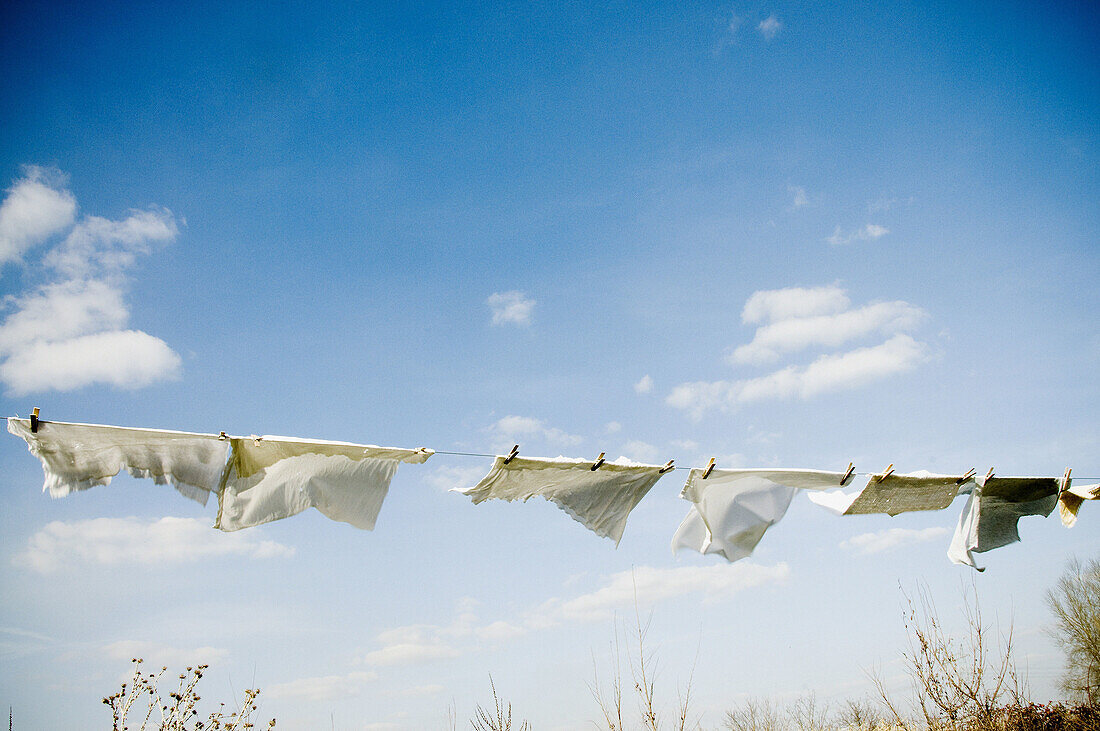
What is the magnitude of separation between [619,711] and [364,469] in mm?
4871

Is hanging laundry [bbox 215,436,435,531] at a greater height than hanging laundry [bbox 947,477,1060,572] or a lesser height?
greater

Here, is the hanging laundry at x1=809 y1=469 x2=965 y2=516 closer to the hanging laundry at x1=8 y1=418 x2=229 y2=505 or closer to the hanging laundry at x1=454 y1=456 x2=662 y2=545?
the hanging laundry at x1=454 y1=456 x2=662 y2=545

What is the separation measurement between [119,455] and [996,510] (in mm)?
6807

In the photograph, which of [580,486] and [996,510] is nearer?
[580,486]

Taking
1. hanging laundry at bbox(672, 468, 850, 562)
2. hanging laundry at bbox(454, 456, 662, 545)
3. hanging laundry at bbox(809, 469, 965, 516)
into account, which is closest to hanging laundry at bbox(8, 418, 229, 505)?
hanging laundry at bbox(454, 456, 662, 545)

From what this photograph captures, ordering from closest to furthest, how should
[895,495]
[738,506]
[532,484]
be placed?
[532,484]
[738,506]
[895,495]

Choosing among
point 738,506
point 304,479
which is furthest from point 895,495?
point 304,479

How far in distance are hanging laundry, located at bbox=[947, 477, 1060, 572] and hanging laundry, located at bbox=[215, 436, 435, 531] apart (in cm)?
484

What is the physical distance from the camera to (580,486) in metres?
4.39

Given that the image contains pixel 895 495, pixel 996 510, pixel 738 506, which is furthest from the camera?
pixel 996 510

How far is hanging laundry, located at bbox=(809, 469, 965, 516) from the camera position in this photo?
4887mm

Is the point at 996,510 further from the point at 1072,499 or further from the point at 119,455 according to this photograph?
the point at 119,455

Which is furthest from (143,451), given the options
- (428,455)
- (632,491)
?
(632,491)

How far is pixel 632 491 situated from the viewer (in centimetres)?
454
